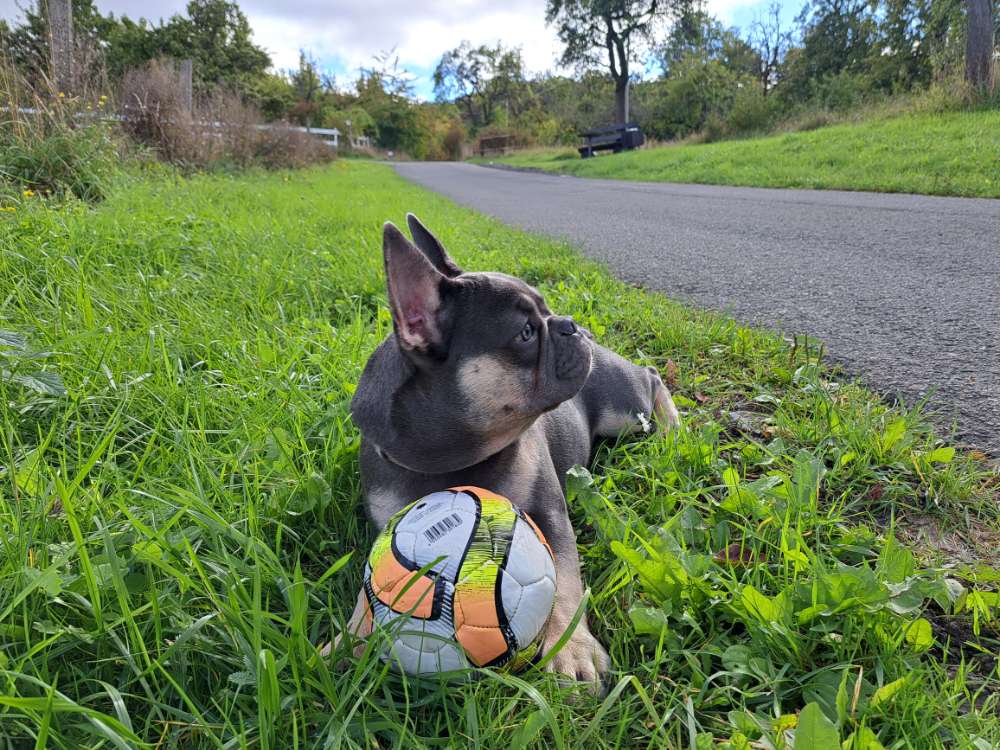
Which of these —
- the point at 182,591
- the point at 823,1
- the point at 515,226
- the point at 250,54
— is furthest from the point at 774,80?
the point at 182,591

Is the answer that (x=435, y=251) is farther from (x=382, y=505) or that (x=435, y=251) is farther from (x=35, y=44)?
(x=35, y=44)

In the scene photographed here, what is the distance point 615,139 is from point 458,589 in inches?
1329

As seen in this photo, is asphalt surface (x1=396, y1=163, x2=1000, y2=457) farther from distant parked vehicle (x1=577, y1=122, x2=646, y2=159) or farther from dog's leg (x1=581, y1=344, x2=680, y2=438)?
distant parked vehicle (x1=577, y1=122, x2=646, y2=159)

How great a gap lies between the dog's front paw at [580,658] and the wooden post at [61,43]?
375 inches

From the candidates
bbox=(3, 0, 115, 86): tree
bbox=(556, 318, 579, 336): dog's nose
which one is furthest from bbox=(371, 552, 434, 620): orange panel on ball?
bbox=(3, 0, 115, 86): tree

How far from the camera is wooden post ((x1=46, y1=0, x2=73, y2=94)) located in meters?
8.26

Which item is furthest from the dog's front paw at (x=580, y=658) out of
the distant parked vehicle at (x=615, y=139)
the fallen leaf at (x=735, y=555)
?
the distant parked vehicle at (x=615, y=139)

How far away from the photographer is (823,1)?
165 feet

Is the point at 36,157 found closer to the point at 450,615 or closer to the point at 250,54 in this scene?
the point at 450,615

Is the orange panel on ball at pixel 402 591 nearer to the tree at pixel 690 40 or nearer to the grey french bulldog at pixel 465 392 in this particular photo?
the grey french bulldog at pixel 465 392

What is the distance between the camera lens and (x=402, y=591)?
5.48 ft

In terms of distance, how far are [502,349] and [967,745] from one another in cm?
161

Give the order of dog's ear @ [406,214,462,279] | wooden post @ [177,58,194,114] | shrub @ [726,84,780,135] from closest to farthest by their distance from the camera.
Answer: dog's ear @ [406,214,462,279]
wooden post @ [177,58,194,114]
shrub @ [726,84,780,135]

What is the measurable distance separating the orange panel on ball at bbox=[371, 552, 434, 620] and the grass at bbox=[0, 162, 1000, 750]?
19cm
